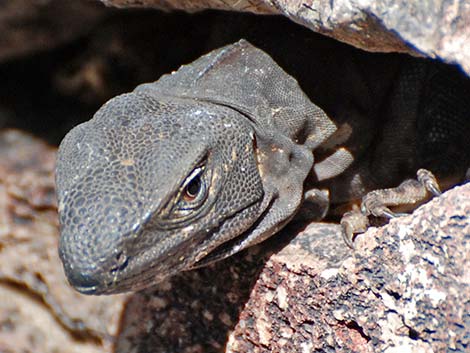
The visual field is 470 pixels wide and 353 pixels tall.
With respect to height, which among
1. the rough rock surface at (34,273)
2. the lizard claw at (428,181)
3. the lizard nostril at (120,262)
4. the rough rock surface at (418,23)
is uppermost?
the rough rock surface at (418,23)

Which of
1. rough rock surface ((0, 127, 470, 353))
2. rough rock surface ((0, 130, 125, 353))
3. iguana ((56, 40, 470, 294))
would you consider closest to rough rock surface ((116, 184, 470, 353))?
rough rock surface ((0, 127, 470, 353))

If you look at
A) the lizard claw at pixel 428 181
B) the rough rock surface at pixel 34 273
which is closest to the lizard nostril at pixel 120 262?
the lizard claw at pixel 428 181

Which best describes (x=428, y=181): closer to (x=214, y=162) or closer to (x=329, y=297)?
(x=329, y=297)

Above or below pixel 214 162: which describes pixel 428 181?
above

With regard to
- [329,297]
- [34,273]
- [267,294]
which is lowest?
[34,273]

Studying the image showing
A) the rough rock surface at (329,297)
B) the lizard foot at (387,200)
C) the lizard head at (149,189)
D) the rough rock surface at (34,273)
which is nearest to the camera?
the rough rock surface at (329,297)

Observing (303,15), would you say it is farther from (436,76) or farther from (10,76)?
(10,76)

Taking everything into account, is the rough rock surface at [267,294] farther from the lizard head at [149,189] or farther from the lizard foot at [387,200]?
the lizard head at [149,189]

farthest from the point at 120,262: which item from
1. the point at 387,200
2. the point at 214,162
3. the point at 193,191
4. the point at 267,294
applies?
the point at 387,200

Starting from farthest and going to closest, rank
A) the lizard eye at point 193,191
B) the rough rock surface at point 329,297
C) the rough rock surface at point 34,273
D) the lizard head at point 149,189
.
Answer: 1. the rough rock surface at point 34,273
2. the lizard eye at point 193,191
3. the lizard head at point 149,189
4. the rough rock surface at point 329,297
